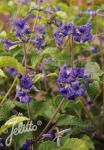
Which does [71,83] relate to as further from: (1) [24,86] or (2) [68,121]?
(2) [68,121]

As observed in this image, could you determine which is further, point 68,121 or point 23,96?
point 68,121

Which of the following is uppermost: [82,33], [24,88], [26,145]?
[82,33]

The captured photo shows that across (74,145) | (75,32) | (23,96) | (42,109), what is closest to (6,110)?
(23,96)

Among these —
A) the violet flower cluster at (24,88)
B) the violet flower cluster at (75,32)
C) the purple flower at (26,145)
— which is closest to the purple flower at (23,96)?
the violet flower cluster at (24,88)

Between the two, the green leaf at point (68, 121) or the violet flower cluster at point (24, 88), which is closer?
the violet flower cluster at point (24, 88)

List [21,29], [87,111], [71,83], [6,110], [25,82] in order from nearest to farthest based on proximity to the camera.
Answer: [71,83], [25,82], [6,110], [21,29], [87,111]

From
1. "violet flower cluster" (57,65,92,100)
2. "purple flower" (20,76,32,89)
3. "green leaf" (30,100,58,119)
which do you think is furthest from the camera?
"green leaf" (30,100,58,119)

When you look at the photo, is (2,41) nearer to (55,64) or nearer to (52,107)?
(55,64)

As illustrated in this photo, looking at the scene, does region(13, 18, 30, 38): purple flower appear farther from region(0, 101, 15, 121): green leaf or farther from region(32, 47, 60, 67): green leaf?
region(0, 101, 15, 121): green leaf

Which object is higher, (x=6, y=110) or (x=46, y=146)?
(x=6, y=110)

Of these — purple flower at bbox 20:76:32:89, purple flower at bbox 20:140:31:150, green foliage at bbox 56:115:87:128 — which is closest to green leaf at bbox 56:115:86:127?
green foliage at bbox 56:115:87:128

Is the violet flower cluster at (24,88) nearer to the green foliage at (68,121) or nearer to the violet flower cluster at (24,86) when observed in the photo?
the violet flower cluster at (24,86)
